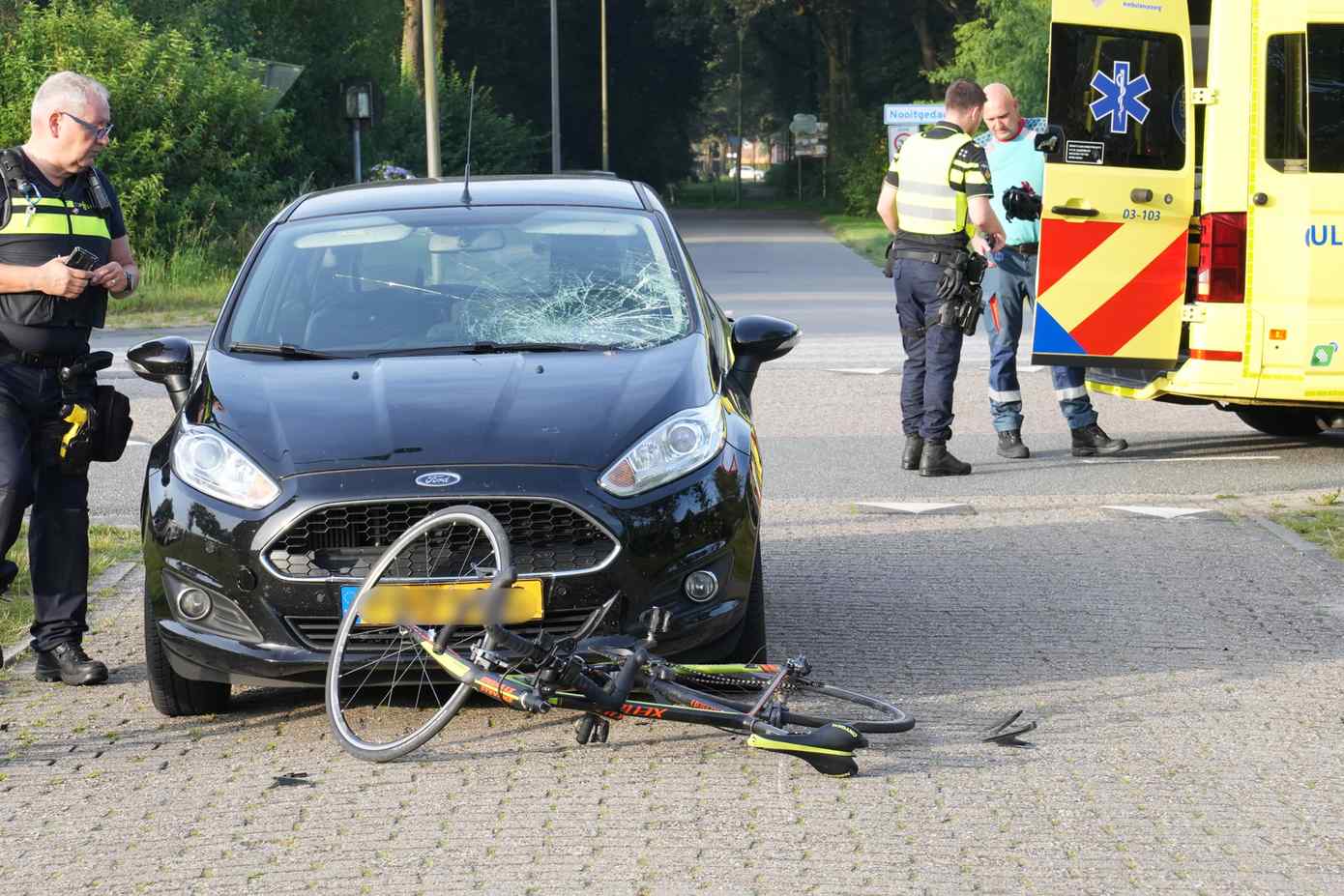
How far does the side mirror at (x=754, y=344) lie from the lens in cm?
643

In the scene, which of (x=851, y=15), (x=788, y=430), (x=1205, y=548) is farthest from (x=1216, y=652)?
(x=851, y=15)

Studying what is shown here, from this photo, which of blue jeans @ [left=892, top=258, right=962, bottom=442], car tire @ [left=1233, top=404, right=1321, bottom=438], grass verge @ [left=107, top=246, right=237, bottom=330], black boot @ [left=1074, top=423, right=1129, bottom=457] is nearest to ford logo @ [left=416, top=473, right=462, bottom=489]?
blue jeans @ [left=892, top=258, right=962, bottom=442]

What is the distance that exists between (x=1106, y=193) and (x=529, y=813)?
20.1 feet

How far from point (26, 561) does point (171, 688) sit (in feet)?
9.40

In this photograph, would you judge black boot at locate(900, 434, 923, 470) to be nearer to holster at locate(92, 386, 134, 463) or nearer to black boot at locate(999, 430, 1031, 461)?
black boot at locate(999, 430, 1031, 461)

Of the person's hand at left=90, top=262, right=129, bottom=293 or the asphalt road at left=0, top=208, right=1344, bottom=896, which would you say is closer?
the asphalt road at left=0, top=208, right=1344, bottom=896

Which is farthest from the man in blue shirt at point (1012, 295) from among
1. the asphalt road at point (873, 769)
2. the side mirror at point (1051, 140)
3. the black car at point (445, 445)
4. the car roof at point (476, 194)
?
the black car at point (445, 445)

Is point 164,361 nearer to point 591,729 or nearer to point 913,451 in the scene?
point 591,729

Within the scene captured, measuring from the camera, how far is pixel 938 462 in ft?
33.8

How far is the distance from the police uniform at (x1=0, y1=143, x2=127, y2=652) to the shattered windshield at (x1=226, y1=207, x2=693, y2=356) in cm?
51

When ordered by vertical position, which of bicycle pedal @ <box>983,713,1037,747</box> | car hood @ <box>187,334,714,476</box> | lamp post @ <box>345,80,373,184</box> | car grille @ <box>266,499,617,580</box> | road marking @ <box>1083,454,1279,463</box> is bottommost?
road marking @ <box>1083,454,1279,463</box>

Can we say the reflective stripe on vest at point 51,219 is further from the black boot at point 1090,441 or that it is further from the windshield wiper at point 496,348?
the black boot at point 1090,441

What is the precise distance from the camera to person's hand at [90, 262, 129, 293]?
604 cm

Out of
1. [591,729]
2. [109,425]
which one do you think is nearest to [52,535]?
[109,425]
